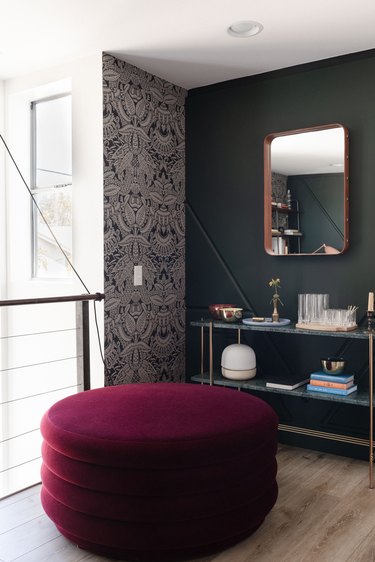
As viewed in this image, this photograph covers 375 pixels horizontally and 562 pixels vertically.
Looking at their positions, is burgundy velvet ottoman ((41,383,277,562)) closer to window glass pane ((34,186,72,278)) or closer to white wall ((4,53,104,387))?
white wall ((4,53,104,387))

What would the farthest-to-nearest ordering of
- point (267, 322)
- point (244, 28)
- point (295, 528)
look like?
1. point (267, 322)
2. point (244, 28)
3. point (295, 528)

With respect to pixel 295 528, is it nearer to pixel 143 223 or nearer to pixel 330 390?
pixel 330 390

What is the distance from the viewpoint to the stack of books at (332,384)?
2.97m

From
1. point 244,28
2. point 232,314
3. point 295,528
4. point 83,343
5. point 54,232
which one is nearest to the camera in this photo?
point 295,528

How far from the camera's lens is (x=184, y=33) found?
2984 mm

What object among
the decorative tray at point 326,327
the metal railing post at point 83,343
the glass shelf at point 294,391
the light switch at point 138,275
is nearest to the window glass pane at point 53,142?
the light switch at point 138,275

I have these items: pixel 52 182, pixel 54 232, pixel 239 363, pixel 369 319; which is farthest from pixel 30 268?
pixel 369 319

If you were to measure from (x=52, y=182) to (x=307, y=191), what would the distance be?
5.88 feet

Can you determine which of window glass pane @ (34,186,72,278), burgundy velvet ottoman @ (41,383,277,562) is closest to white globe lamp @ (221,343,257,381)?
burgundy velvet ottoman @ (41,383,277,562)

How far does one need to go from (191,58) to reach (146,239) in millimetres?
1179

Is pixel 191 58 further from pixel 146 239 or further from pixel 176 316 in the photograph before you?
pixel 176 316

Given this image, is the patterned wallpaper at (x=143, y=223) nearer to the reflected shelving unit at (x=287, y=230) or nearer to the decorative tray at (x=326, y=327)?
the reflected shelving unit at (x=287, y=230)

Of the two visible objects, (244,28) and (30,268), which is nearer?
(244,28)

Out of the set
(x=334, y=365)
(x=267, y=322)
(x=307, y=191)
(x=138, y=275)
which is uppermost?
(x=307, y=191)
